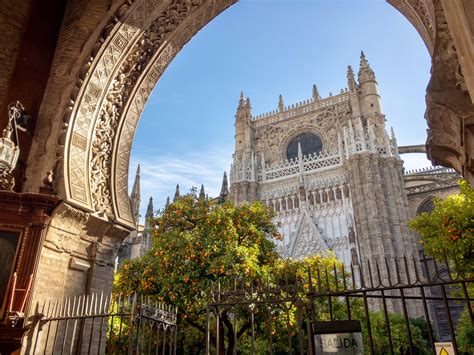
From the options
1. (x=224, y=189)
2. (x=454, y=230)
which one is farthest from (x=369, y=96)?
(x=454, y=230)

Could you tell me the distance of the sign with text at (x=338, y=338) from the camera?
10.4 feet

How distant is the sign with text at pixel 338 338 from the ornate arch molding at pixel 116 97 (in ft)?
10.9

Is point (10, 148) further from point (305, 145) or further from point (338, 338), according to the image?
point (305, 145)

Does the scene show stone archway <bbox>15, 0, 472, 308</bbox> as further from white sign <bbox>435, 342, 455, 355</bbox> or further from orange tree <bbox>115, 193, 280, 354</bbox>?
orange tree <bbox>115, 193, 280, 354</bbox>

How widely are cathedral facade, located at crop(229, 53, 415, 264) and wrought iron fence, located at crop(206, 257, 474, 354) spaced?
11.8 ft

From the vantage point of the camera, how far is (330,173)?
3000 cm

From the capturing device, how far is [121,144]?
5902 mm

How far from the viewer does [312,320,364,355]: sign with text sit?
3.18 meters

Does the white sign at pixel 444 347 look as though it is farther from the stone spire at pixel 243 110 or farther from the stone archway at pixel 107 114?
the stone spire at pixel 243 110

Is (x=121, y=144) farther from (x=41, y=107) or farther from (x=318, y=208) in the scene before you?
(x=318, y=208)

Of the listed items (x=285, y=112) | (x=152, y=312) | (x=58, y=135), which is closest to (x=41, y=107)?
(x=58, y=135)

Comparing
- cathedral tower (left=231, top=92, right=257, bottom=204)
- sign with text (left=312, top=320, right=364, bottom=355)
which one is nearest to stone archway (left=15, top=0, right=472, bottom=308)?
sign with text (left=312, top=320, right=364, bottom=355)

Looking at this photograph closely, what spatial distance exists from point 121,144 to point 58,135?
957 mm

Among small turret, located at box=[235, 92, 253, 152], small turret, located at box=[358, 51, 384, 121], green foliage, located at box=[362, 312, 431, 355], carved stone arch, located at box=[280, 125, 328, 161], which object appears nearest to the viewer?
green foliage, located at box=[362, 312, 431, 355]
